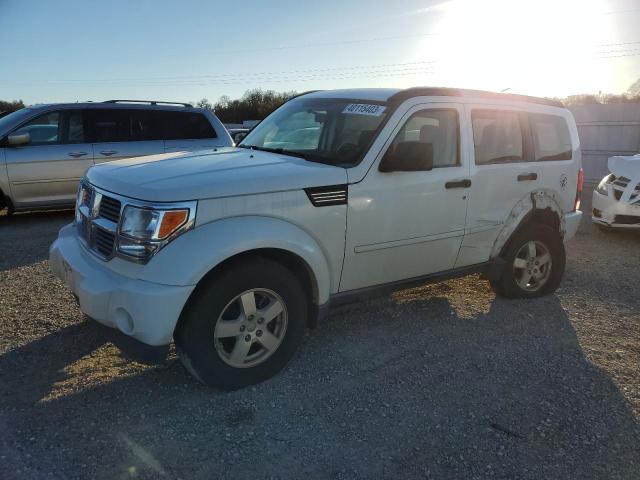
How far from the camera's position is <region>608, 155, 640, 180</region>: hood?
7.55 meters

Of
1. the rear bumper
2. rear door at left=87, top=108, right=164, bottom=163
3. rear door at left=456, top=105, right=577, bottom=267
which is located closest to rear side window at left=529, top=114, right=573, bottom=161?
rear door at left=456, top=105, right=577, bottom=267

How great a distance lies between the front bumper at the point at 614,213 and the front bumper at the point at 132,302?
6.77 m

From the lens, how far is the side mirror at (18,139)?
25.8 feet

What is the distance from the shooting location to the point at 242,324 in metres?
3.22

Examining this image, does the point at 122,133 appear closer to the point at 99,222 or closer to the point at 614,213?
the point at 99,222

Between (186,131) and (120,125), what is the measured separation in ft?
3.45

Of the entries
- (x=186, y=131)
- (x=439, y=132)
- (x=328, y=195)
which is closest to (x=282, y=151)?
(x=328, y=195)

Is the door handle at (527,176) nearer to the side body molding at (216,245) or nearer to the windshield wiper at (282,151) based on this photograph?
the windshield wiper at (282,151)

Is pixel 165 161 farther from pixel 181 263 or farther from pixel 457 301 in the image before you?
pixel 457 301

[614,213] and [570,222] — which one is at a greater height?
[570,222]

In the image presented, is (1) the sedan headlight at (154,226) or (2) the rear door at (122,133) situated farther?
(2) the rear door at (122,133)

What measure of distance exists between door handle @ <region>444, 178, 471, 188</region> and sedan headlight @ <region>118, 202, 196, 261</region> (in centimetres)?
203

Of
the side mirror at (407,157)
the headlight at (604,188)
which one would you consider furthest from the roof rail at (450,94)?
the headlight at (604,188)

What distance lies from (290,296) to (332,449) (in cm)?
97
